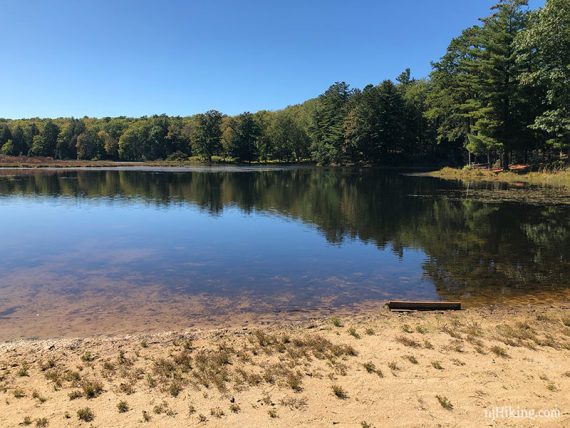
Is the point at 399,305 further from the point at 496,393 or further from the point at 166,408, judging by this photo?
the point at 166,408

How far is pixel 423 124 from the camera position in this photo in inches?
3900

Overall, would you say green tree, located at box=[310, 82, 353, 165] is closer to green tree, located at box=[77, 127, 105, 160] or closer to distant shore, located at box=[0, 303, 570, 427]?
green tree, located at box=[77, 127, 105, 160]

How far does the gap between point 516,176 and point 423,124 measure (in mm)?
47669

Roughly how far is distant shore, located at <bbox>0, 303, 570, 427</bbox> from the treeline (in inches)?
1611

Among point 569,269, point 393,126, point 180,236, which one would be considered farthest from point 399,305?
point 393,126

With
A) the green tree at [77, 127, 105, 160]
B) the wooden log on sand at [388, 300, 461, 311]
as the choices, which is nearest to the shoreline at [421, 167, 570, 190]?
the wooden log on sand at [388, 300, 461, 311]

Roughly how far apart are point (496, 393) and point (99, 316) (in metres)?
9.52

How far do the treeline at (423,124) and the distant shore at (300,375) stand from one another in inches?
1611

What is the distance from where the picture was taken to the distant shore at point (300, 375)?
6.01 m

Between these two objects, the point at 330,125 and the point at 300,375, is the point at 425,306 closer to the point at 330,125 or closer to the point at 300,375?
the point at 300,375

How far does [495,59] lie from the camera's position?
5269cm

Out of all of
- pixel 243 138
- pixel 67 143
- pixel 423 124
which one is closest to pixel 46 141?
pixel 67 143

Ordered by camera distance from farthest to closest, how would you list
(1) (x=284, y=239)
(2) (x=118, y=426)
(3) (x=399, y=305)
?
(1) (x=284, y=239) < (3) (x=399, y=305) < (2) (x=118, y=426)

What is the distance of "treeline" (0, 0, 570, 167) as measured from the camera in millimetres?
45312
